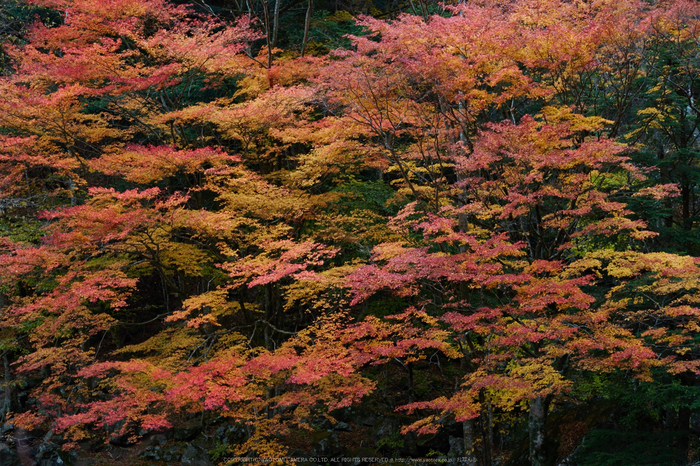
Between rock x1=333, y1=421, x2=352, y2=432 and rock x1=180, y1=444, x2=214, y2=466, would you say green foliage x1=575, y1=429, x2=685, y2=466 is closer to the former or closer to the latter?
rock x1=333, y1=421, x2=352, y2=432

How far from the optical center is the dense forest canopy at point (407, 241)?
26.8 ft

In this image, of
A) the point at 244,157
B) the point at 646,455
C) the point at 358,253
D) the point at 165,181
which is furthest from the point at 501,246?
the point at 165,181

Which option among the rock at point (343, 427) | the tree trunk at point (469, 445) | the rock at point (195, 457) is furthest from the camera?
the rock at point (343, 427)

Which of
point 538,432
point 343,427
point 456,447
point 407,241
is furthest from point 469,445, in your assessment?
point 407,241

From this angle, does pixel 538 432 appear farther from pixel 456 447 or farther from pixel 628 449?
pixel 456 447

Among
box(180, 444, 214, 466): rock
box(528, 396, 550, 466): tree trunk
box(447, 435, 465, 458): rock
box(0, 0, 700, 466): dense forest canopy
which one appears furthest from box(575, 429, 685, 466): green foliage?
box(180, 444, 214, 466): rock

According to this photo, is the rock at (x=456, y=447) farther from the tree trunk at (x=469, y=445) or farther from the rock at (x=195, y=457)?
the rock at (x=195, y=457)

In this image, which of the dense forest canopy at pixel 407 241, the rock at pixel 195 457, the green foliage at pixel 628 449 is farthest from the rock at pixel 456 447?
the rock at pixel 195 457

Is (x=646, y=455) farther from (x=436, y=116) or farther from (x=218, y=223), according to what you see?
(x=218, y=223)

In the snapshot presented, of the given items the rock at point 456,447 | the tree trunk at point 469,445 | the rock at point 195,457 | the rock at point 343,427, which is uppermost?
the tree trunk at point 469,445

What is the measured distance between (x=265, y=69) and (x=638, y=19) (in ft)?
29.3

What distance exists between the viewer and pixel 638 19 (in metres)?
9.41

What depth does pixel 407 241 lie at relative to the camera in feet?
37.0

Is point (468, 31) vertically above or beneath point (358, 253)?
above
